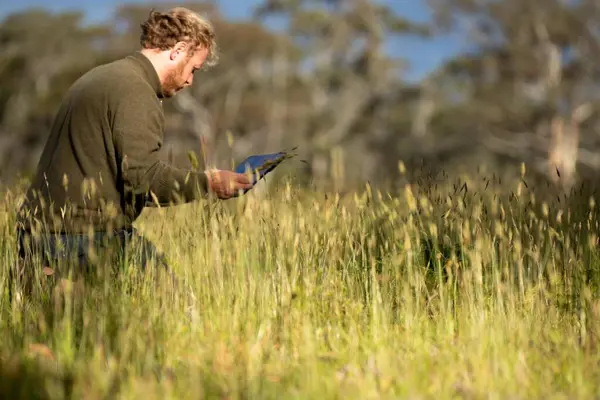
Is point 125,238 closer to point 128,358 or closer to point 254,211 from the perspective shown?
point 254,211

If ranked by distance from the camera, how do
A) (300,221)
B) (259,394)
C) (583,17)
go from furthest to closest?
(583,17) → (300,221) → (259,394)

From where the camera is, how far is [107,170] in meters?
3.68

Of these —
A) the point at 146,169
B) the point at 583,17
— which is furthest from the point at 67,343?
the point at 583,17

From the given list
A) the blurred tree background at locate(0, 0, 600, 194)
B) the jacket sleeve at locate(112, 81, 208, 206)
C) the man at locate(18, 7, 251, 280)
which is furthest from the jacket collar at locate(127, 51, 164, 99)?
the blurred tree background at locate(0, 0, 600, 194)

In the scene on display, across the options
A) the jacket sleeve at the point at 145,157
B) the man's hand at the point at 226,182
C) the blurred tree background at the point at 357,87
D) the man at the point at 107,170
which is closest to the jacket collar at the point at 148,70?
the man at the point at 107,170

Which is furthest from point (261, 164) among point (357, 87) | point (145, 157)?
point (357, 87)

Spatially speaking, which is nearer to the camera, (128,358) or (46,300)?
(128,358)

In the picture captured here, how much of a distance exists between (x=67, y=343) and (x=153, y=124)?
3.76 ft

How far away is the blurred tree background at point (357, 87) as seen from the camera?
28.2m

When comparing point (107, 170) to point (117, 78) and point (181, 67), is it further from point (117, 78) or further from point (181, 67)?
point (181, 67)

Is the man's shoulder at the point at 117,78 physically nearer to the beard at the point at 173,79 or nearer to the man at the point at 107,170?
the man at the point at 107,170

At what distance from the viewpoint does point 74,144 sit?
3678 mm

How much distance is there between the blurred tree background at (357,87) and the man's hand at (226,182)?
2216 centimetres

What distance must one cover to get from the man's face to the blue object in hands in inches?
23.5
